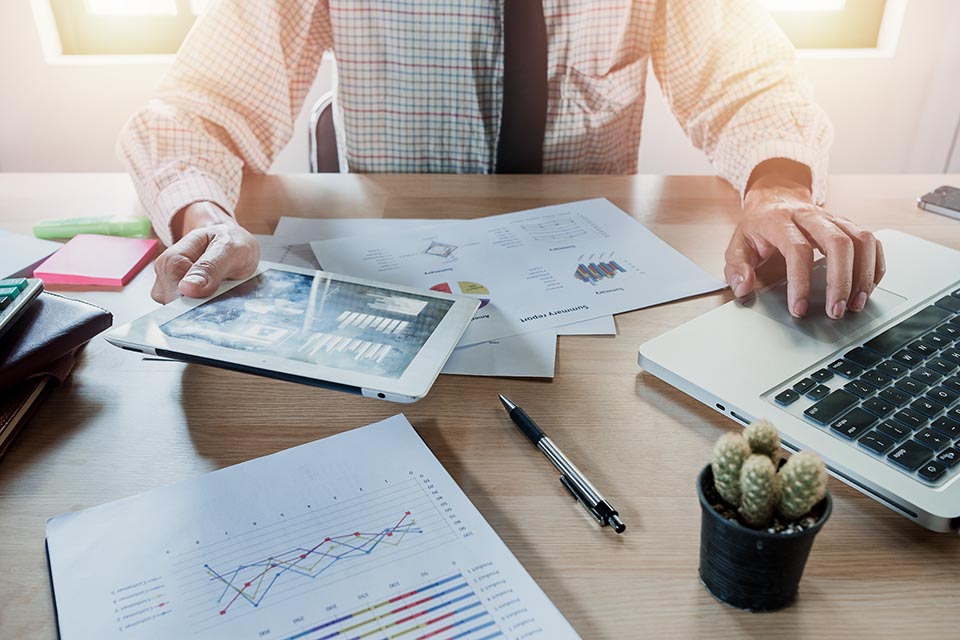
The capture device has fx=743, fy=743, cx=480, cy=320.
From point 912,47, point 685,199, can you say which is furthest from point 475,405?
point 912,47

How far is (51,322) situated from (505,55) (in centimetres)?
83

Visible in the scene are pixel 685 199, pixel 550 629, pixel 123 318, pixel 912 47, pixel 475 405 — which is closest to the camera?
pixel 550 629

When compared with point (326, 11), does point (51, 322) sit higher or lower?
lower

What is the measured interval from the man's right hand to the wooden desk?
0.19 ft

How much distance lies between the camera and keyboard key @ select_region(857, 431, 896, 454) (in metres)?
0.53

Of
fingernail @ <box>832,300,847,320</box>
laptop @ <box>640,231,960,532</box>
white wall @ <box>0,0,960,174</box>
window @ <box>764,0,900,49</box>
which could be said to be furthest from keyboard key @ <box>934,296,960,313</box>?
window @ <box>764,0,900,49</box>

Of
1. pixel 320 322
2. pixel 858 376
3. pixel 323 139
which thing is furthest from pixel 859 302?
pixel 323 139

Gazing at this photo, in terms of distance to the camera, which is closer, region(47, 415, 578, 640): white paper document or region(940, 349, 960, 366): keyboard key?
region(47, 415, 578, 640): white paper document

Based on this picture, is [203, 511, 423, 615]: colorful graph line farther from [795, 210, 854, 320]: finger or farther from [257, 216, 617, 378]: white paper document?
[795, 210, 854, 320]: finger

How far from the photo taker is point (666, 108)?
7.18 feet

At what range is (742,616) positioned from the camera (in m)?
0.44

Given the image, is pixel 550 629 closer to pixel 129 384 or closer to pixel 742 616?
pixel 742 616

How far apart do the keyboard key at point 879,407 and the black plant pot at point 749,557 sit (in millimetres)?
182

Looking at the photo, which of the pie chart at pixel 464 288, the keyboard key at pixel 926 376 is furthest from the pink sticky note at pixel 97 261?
the keyboard key at pixel 926 376
